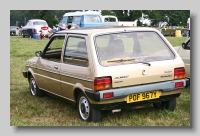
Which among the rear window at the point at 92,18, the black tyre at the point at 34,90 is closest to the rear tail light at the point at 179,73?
the black tyre at the point at 34,90

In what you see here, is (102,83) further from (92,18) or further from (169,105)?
(92,18)

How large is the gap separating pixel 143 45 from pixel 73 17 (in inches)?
914

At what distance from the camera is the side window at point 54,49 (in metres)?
6.31

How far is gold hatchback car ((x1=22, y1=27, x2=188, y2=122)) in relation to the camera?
4.97 metres

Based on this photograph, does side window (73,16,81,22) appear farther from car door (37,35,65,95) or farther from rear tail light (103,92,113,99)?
rear tail light (103,92,113,99)

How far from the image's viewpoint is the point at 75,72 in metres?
5.45

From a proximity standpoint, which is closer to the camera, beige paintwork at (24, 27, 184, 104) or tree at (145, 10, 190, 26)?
beige paintwork at (24, 27, 184, 104)

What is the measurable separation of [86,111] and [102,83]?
2.41 feet

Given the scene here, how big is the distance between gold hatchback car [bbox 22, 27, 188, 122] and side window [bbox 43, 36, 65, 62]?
0.15 metres

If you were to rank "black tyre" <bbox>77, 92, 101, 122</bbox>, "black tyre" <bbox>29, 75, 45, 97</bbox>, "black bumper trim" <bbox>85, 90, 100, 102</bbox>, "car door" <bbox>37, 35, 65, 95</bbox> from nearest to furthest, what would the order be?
"black bumper trim" <bbox>85, 90, 100, 102</bbox> < "black tyre" <bbox>77, 92, 101, 122</bbox> < "car door" <bbox>37, 35, 65, 95</bbox> < "black tyre" <bbox>29, 75, 45, 97</bbox>

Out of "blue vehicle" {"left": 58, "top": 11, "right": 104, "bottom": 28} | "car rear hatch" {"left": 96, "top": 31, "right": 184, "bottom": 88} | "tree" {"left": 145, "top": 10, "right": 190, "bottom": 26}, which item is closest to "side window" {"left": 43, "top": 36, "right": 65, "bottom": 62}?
"car rear hatch" {"left": 96, "top": 31, "right": 184, "bottom": 88}

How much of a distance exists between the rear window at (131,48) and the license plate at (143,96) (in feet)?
1.68

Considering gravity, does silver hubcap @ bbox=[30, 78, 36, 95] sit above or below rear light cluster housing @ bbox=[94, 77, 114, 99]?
below

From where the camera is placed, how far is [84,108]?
540 centimetres
